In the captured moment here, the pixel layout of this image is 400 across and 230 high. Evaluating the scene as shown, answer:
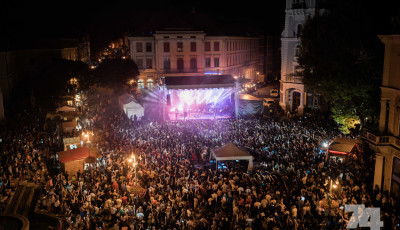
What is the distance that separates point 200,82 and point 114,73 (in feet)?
47.3

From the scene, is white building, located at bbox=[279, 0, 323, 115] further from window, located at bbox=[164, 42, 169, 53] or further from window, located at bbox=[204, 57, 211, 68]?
window, located at bbox=[164, 42, 169, 53]

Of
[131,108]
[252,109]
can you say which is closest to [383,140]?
[252,109]

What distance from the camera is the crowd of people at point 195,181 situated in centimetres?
1488

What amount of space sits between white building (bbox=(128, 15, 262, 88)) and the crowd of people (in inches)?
1069

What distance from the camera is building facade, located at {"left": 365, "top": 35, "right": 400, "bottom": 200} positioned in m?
17.9

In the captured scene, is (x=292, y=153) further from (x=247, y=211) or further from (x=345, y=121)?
(x=247, y=211)

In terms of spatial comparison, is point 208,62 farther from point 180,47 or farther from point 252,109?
point 252,109

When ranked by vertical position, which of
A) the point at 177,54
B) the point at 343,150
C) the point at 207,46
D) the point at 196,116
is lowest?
the point at 196,116

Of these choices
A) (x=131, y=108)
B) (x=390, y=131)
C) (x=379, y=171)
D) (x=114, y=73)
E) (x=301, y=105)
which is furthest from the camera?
(x=114, y=73)

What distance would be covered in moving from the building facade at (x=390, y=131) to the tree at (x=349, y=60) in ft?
15.4

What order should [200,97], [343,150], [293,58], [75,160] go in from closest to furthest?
[75,160], [343,150], [293,58], [200,97]

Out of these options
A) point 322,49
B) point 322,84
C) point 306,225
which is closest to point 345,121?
point 322,84

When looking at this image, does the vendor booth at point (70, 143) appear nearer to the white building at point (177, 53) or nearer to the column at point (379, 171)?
the column at point (379, 171)

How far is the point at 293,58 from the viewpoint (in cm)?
4038
